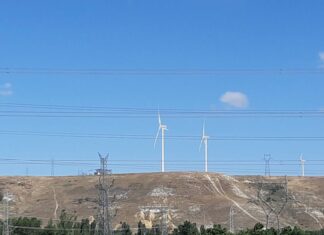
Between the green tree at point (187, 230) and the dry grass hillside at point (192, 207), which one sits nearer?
the green tree at point (187, 230)

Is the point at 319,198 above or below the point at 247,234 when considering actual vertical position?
above

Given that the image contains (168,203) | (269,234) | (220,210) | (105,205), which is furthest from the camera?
(168,203)

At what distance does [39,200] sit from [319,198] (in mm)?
77081

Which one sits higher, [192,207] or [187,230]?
[192,207]

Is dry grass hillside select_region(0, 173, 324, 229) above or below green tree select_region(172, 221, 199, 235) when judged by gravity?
above

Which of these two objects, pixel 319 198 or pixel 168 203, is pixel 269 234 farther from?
pixel 319 198

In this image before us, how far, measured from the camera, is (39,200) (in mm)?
198750

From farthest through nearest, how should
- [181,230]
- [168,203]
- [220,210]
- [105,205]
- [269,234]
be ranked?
[168,203], [220,210], [181,230], [269,234], [105,205]

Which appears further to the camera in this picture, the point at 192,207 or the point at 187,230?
the point at 192,207

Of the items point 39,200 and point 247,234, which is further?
point 39,200

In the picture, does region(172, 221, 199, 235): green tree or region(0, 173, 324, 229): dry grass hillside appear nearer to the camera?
region(172, 221, 199, 235): green tree

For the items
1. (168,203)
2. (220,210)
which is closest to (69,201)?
(168,203)

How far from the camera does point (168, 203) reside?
188 metres

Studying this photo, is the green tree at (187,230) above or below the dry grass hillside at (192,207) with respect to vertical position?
below
